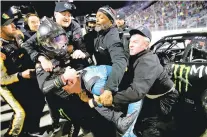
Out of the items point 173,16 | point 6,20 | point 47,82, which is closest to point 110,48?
point 47,82

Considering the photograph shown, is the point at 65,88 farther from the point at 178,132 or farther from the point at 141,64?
the point at 178,132

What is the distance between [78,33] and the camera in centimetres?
402

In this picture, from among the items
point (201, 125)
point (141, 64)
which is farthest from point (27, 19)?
point (201, 125)

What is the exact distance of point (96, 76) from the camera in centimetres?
285

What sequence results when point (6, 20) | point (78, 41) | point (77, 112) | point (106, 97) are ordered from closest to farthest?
point (106, 97)
point (77, 112)
point (78, 41)
point (6, 20)

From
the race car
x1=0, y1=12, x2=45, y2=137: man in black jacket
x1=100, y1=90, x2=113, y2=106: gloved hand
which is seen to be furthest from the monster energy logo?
x1=0, y1=12, x2=45, y2=137: man in black jacket

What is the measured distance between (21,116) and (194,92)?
2.77 m

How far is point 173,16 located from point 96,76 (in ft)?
33.4

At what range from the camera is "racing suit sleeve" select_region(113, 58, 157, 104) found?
2740mm

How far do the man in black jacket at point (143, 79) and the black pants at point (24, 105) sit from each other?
1.90m

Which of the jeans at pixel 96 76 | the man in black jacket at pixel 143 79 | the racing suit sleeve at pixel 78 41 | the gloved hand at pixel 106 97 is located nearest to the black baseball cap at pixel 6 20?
the racing suit sleeve at pixel 78 41

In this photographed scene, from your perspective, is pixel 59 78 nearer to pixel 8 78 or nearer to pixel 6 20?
pixel 8 78

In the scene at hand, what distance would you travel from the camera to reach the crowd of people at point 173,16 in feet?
37.3

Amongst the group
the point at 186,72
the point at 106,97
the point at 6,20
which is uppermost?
the point at 6,20
